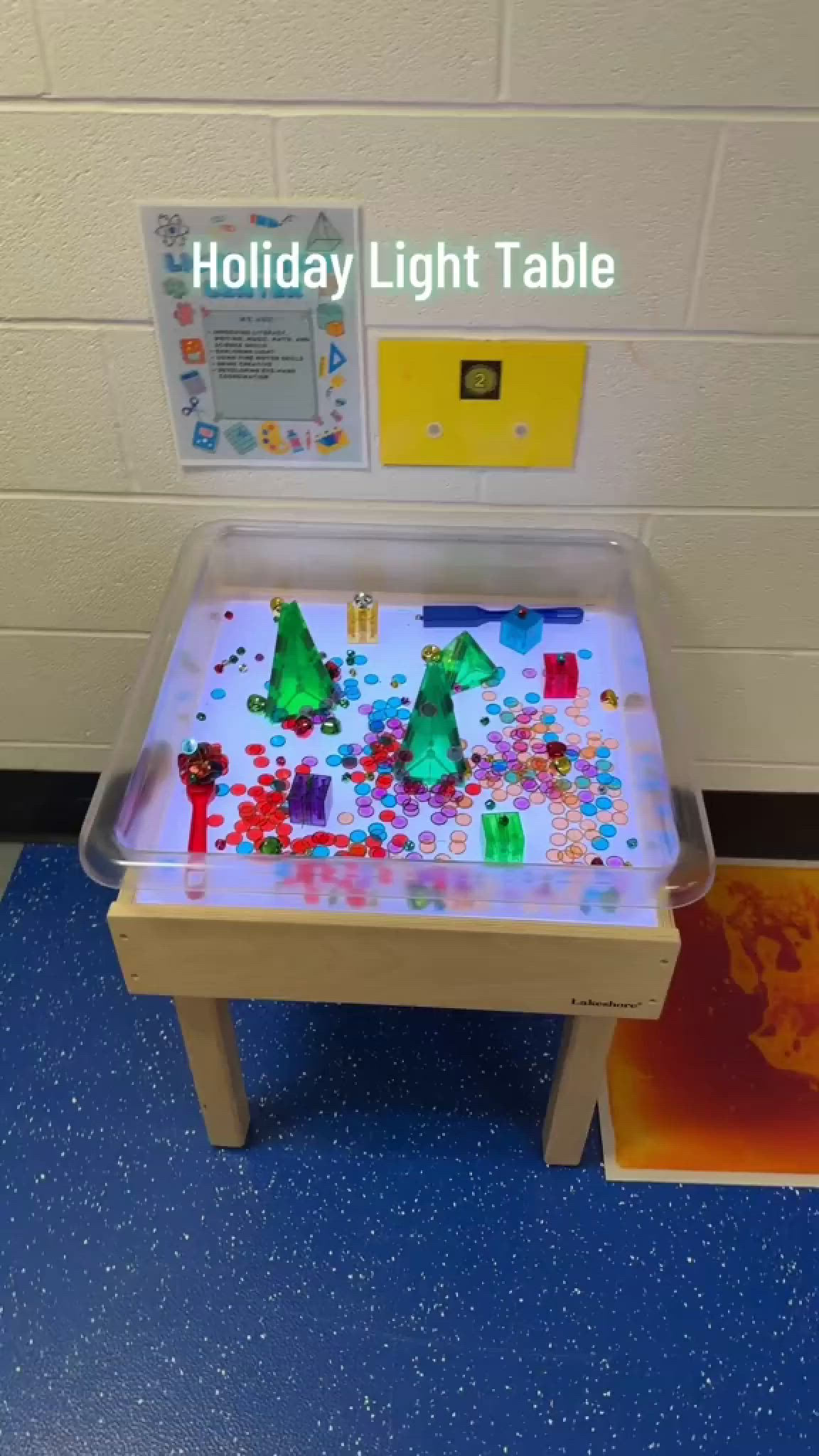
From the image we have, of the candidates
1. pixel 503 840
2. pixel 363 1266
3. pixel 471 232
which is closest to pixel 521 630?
pixel 503 840

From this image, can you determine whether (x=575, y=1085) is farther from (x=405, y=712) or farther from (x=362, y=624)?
(x=362, y=624)

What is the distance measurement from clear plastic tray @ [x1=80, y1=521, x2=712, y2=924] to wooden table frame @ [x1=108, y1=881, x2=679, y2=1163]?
0.7 inches

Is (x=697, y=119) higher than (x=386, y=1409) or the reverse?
higher

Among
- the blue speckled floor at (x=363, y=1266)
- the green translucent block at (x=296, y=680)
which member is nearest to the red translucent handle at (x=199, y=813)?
the green translucent block at (x=296, y=680)

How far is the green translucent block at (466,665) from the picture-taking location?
1205 mm

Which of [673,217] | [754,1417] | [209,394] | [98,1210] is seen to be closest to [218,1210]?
[98,1210]

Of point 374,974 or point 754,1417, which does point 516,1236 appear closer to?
point 754,1417

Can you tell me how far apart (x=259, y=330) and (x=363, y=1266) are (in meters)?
1.03

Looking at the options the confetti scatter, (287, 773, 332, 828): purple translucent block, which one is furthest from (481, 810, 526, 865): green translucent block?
(287, 773, 332, 828): purple translucent block

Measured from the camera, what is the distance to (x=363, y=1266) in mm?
1229

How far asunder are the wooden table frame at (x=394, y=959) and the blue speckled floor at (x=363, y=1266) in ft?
1.11

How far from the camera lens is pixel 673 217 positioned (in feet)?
3.55

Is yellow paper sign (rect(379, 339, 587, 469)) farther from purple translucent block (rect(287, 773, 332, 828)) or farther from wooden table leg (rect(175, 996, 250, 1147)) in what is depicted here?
wooden table leg (rect(175, 996, 250, 1147))

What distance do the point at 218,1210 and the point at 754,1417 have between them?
0.61 meters
